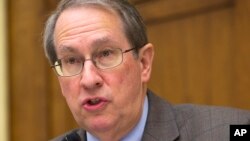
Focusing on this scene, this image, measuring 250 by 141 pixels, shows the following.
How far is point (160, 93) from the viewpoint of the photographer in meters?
2.25

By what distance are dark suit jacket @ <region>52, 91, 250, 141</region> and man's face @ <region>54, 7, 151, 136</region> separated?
0.06 metres

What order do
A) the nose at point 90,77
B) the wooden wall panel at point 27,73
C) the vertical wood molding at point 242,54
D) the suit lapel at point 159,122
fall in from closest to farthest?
the nose at point 90,77, the suit lapel at point 159,122, the vertical wood molding at point 242,54, the wooden wall panel at point 27,73

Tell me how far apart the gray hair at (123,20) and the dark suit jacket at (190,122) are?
217 mm

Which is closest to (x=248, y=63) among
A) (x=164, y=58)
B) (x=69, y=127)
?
(x=164, y=58)

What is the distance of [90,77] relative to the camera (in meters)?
1.44

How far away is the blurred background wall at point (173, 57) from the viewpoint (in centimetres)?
202

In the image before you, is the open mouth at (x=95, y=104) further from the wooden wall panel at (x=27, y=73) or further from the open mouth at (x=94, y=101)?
the wooden wall panel at (x=27, y=73)

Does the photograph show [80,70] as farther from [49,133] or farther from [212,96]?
[49,133]

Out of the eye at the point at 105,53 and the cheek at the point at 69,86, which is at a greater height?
the eye at the point at 105,53

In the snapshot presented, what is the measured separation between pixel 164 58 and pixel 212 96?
10.7 inches

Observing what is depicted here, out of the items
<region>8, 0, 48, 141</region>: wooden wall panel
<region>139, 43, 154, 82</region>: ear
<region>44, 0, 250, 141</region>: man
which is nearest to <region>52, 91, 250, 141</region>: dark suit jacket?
<region>44, 0, 250, 141</region>: man

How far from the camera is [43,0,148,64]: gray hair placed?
1.55m

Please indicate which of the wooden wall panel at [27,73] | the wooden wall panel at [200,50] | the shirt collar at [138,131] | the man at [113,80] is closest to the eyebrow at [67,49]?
the man at [113,80]

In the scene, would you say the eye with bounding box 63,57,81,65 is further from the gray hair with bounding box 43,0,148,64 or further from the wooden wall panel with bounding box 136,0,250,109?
the wooden wall panel with bounding box 136,0,250,109
